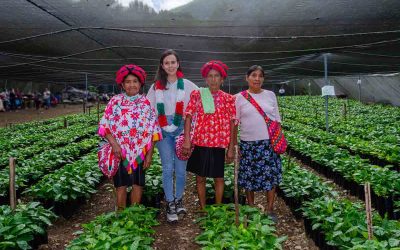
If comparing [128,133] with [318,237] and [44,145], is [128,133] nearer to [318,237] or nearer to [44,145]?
[318,237]

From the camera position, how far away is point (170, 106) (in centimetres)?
396

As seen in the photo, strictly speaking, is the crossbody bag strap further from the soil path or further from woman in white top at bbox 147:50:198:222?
the soil path

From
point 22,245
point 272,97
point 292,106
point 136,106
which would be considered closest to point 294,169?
point 272,97

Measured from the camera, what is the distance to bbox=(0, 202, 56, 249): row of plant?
3.07m

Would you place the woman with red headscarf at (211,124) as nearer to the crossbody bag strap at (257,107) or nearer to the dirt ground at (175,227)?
the crossbody bag strap at (257,107)

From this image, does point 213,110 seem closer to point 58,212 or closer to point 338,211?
point 338,211

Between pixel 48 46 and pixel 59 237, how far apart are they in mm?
4634

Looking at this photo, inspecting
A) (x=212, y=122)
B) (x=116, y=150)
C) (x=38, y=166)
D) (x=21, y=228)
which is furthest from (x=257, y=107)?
(x=38, y=166)

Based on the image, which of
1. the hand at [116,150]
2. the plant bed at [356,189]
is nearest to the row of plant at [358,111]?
the plant bed at [356,189]

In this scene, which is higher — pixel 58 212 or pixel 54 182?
pixel 54 182

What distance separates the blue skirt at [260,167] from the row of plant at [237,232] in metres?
0.40

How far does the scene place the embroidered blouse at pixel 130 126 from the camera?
12.4ft

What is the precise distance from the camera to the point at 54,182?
4867mm

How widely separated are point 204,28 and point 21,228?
4.25 metres
